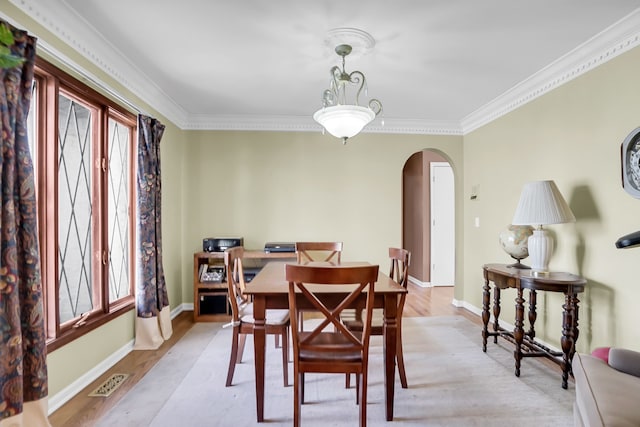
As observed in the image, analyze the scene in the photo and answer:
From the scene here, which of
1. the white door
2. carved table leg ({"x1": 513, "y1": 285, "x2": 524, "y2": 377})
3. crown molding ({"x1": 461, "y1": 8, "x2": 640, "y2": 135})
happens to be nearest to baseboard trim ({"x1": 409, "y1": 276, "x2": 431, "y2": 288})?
the white door

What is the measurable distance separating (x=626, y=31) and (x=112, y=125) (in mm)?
3748

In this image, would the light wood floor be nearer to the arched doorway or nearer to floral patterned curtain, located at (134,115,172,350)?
floral patterned curtain, located at (134,115,172,350)

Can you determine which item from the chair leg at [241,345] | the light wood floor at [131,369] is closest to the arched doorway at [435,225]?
the light wood floor at [131,369]

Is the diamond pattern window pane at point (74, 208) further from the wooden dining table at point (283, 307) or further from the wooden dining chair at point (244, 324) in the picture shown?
the wooden dining table at point (283, 307)

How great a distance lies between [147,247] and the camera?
3.00 m

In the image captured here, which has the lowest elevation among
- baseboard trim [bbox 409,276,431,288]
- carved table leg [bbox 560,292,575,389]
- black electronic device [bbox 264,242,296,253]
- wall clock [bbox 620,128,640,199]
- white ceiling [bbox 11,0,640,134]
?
baseboard trim [bbox 409,276,431,288]

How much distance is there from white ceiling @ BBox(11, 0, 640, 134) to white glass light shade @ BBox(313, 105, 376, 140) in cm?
52

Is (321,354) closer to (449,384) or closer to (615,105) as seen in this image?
(449,384)

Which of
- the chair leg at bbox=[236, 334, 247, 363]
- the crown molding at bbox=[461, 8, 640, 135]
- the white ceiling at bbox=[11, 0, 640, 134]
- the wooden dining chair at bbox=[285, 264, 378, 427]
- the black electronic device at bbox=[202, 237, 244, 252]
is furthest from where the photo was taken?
the black electronic device at bbox=[202, 237, 244, 252]

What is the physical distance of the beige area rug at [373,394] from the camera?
1.98m

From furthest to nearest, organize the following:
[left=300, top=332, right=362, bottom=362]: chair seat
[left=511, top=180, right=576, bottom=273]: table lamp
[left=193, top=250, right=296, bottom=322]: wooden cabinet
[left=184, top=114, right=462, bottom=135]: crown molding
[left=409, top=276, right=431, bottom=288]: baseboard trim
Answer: [left=409, top=276, right=431, bottom=288]: baseboard trim
[left=184, top=114, right=462, bottom=135]: crown molding
[left=193, top=250, right=296, bottom=322]: wooden cabinet
[left=511, top=180, right=576, bottom=273]: table lamp
[left=300, top=332, right=362, bottom=362]: chair seat

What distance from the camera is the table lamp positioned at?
245 cm

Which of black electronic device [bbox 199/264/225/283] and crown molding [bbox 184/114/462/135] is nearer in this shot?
black electronic device [bbox 199/264/225/283]

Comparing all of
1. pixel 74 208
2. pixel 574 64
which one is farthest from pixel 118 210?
pixel 574 64
